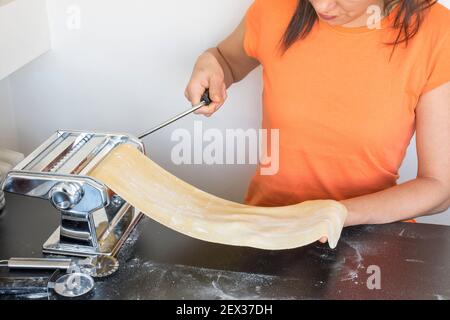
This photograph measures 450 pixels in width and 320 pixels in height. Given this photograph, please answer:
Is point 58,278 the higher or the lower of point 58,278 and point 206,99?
the lower

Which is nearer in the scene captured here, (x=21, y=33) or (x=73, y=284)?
(x=73, y=284)

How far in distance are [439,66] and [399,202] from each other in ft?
0.90

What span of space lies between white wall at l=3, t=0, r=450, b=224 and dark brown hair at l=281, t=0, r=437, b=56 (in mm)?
293

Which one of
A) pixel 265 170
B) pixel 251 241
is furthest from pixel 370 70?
pixel 251 241

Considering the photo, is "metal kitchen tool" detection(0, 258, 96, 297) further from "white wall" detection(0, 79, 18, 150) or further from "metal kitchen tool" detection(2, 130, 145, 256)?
"white wall" detection(0, 79, 18, 150)

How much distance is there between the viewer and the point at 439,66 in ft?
3.84

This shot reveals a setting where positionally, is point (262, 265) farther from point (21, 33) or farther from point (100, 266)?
point (21, 33)

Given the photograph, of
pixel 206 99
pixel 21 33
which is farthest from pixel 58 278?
pixel 21 33

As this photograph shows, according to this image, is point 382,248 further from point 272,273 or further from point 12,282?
point 12,282

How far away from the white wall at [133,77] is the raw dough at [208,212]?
22.6 inches

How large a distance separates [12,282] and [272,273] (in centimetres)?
42

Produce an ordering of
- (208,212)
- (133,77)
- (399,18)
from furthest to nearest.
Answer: (133,77)
(399,18)
(208,212)

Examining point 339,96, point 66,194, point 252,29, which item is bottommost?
point 66,194

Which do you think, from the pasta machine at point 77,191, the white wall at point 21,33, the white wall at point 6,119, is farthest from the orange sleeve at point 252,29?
the white wall at point 6,119
